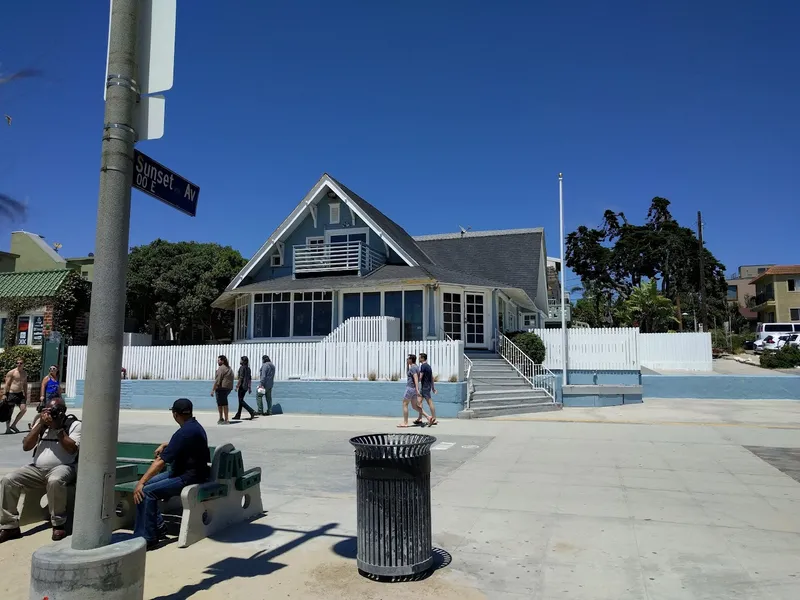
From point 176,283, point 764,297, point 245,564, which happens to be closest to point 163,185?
point 245,564

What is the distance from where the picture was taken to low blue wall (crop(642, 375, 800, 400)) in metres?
19.6

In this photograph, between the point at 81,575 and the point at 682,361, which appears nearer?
the point at 81,575

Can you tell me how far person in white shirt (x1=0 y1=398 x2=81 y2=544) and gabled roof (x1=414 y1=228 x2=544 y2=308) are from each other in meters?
22.0

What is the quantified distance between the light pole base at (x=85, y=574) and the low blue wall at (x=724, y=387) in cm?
2022

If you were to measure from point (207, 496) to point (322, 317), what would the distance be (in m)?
18.4

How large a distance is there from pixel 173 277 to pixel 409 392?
22.7 metres

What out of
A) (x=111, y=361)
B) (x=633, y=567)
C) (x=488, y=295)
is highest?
(x=488, y=295)

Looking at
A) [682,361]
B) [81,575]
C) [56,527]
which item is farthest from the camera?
[682,361]

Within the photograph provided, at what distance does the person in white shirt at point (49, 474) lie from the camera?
5.58 metres

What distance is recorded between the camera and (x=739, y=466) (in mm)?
8992

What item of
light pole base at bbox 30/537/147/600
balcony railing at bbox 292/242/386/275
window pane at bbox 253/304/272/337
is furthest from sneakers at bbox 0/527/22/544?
window pane at bbox 253/304/272/337

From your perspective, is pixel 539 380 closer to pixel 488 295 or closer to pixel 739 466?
pixel 488 295

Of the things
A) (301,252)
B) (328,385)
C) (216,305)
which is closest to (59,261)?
(216,305)

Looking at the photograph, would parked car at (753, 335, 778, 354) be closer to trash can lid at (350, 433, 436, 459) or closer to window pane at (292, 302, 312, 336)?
window pane at (292, 302, 312, 336)
